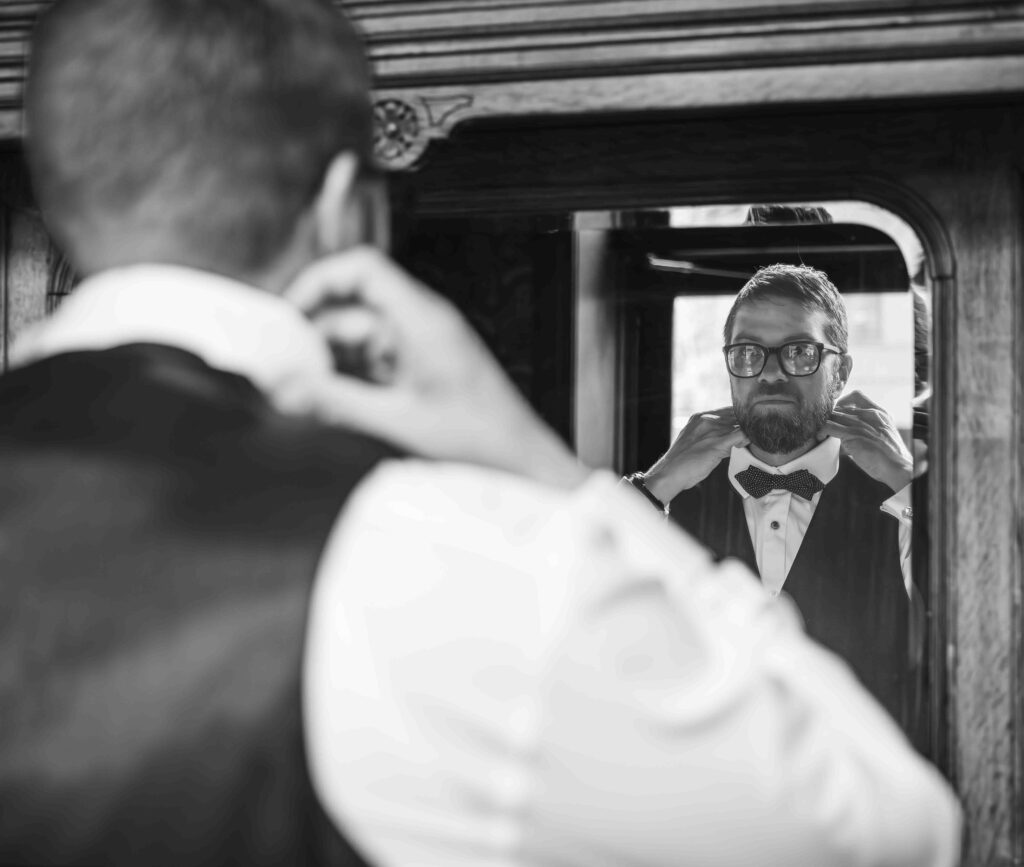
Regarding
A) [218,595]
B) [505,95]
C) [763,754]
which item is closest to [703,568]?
[763,754]

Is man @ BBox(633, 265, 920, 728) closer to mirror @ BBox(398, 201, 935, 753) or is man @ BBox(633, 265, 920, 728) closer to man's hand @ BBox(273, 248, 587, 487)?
mirror @ BBox(398, 201, 935, 753)

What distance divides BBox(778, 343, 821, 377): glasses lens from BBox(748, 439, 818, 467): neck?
0.28ft

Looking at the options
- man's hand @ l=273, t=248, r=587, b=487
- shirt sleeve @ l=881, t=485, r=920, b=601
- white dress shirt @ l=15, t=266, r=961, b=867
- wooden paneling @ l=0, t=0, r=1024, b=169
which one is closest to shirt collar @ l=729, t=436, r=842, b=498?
shirt sleeve @ l=881, t=485, r=920, b=601

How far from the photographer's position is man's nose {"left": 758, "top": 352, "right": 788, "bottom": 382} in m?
1.41

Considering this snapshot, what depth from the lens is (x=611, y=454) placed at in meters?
1.42

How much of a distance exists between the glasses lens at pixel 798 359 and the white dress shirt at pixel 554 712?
38.0 inches

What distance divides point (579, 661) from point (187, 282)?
0.27m

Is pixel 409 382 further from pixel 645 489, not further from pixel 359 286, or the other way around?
pixel 645 489

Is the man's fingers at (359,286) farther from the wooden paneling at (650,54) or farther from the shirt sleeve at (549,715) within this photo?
the wooden paneling at (650,54)

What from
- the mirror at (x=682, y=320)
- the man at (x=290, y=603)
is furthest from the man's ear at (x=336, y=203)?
the mirror at (x=682, y=320)

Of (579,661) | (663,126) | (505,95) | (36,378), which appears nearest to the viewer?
(579,661)

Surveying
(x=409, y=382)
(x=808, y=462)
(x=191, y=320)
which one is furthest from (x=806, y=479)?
(x=191, y=320)

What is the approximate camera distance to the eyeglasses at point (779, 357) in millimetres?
1393

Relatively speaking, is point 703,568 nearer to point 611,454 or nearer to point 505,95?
point 505,95
